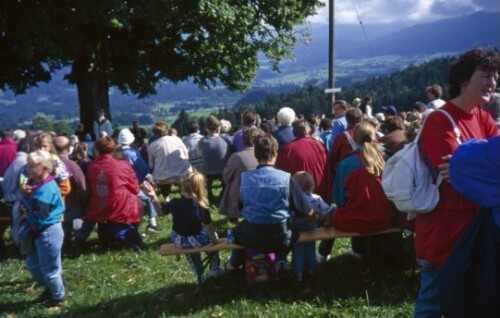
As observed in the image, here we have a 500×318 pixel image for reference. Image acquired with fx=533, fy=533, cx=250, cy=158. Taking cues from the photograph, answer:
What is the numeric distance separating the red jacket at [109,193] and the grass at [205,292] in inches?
29.0

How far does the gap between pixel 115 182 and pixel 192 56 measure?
15717 millimetres

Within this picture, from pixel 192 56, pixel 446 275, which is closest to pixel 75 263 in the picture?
pixel 446 275

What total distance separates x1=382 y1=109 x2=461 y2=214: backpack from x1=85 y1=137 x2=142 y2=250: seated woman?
5135 mm

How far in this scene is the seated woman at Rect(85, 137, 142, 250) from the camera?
26.4 feet

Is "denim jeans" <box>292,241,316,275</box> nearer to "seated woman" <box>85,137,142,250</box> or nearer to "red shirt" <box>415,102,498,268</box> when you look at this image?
"red shirt" <box>415,102,498,268</box>

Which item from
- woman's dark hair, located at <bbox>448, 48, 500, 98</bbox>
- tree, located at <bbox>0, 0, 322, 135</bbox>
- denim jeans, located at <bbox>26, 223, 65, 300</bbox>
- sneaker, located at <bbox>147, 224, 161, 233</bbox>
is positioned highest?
tree, located at <bbox>0, 0, 322, 135</bbox>

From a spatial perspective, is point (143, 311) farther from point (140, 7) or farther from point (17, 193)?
point (140, 7)

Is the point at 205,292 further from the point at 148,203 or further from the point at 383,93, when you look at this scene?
the point at 383,93

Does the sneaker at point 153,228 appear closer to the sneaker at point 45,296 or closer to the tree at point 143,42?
the sneaker at point 45,296

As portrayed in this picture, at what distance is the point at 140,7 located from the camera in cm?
1662

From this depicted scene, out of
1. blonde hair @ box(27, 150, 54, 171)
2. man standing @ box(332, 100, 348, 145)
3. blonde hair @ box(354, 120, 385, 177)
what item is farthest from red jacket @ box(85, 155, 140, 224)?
blonde hair @ box(354, 120, 385, 177)

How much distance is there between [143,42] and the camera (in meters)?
22.2

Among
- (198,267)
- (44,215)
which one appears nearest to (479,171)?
(198,267)

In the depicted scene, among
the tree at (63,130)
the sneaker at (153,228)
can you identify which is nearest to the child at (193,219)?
the sneaker at (153,228)
